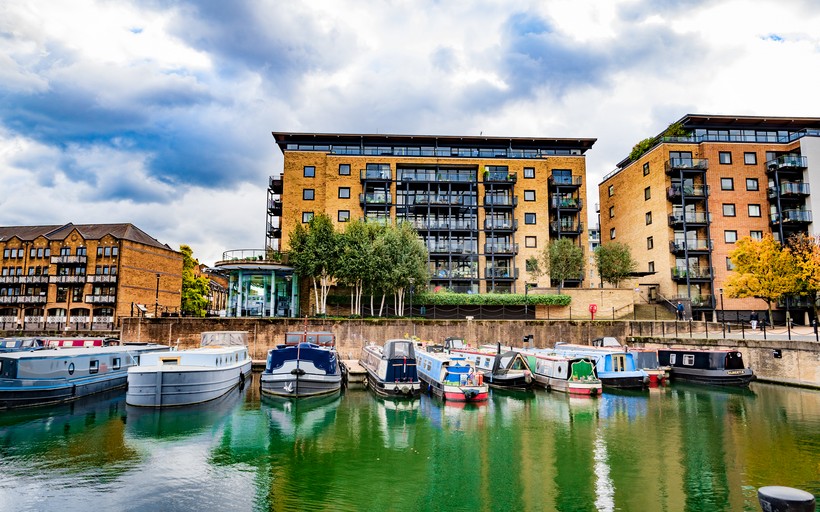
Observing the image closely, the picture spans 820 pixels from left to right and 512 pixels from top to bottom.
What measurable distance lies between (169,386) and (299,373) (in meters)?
5.88

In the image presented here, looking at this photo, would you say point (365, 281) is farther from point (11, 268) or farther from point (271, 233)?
point (11, 268)

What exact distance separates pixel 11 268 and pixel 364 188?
4117 cm

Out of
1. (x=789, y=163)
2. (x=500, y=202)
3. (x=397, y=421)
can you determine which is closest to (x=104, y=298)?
(x=500, y=202)

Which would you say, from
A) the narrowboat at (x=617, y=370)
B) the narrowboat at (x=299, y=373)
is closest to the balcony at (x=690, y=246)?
the narrowboat at (x=617, y=370)

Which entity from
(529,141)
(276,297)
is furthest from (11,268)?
(529,141)

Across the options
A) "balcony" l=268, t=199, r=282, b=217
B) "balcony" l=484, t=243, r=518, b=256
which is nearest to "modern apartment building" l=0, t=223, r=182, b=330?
"balcony" l=268, t=199, r=282, b=217

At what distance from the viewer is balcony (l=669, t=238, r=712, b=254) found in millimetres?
49219

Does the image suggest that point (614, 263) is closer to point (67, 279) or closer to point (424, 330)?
point (424, 330)

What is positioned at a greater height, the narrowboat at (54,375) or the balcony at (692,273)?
the balcony at (692,273)

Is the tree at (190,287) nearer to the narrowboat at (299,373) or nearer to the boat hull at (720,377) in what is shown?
the narrowboat at (299,373)

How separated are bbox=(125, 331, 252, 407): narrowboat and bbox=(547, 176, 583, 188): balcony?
129 ft

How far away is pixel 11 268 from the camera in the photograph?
188ft

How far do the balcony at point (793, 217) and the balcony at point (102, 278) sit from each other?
218 feet

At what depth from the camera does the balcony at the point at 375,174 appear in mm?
52344
